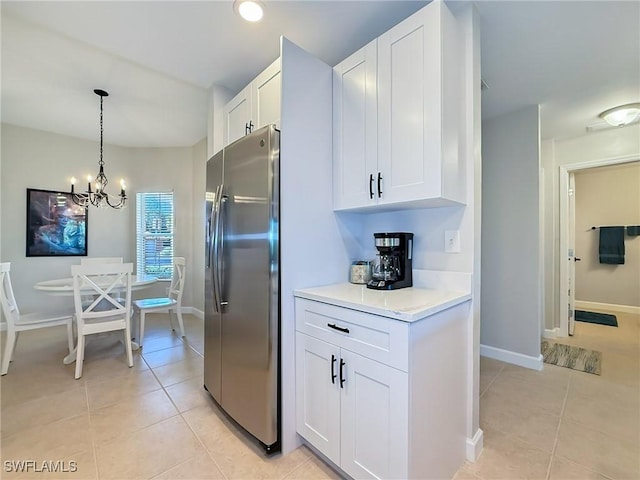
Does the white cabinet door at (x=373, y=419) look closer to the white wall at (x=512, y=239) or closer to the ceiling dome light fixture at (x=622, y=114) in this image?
the white wall at (x=512, y=239)

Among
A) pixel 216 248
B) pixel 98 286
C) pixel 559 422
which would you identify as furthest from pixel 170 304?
pixel 559 422

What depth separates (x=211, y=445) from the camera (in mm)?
1685

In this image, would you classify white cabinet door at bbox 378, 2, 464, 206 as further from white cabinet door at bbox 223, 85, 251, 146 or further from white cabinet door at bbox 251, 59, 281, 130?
white cabinet door at bbox 223, 85, 251, 146

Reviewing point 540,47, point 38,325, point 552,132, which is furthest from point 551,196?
point 38,325

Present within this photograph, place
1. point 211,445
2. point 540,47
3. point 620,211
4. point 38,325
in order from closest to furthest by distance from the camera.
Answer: point 211,445 → point 540,47 → point 38,325 → point 620,211

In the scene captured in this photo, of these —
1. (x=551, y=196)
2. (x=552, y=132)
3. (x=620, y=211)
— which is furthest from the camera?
(x=620, y=211)

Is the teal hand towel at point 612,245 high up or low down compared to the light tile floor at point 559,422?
up

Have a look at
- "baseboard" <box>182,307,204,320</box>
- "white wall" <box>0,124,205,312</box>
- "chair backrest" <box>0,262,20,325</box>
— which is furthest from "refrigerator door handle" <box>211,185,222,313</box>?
"white wall" <box>0,124,205,312</box>

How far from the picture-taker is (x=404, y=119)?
5.02ft

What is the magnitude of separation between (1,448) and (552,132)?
18.3 feet

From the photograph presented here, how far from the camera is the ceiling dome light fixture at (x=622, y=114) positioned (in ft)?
8.89

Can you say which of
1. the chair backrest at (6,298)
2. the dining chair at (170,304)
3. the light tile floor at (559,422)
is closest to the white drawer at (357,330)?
the light tile floor at (559,422)

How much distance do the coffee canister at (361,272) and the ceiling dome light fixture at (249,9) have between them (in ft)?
5.44

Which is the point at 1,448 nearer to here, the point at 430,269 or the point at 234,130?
the point at 234,130
